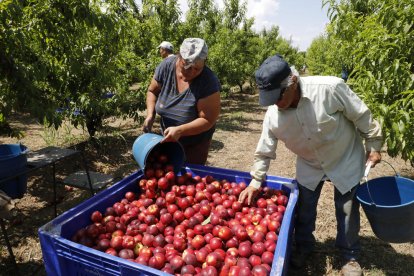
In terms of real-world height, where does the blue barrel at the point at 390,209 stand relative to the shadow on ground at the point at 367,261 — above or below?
above

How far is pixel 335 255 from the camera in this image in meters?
3.16

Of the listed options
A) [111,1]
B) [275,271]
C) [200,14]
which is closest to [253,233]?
[275,271]

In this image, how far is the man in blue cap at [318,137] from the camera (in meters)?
2.10

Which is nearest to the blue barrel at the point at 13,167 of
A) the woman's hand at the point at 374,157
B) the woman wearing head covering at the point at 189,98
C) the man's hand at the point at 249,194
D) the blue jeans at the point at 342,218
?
the woman wearing head covering at the point at 189,98

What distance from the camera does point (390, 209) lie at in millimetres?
2238

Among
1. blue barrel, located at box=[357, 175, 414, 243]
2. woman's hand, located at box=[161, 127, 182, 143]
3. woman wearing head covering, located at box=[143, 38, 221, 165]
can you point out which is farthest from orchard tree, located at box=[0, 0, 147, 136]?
blue barrel, located at box=[357, 175, 414, 243]

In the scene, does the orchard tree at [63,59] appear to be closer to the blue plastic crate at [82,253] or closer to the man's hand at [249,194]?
the blue plastic crate at [82,253]

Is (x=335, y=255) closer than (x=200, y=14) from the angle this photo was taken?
Yes

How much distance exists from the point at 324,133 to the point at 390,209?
0.71 meters

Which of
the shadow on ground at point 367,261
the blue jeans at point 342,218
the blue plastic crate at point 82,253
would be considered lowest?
the shadow on ground at point 367,261

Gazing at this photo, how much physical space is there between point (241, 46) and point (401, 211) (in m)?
14.5

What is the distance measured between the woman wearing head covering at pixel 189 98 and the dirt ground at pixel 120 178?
154 centimetres

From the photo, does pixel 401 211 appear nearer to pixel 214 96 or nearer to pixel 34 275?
pixel 214 96

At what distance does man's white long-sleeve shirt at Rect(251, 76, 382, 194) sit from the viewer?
7.35 ft
